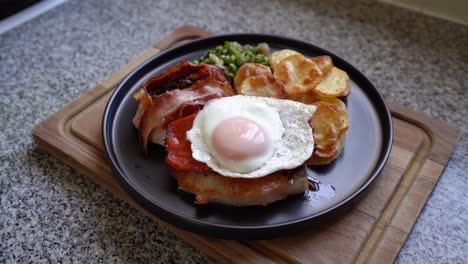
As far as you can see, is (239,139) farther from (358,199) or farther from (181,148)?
(358,199)

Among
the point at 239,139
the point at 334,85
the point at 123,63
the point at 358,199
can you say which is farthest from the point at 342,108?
the point at 123,63

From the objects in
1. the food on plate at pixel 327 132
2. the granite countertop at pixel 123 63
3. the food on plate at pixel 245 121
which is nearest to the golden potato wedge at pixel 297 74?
the food on plate at pixel 245 121

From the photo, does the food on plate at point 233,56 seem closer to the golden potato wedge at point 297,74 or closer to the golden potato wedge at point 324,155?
the golden potato wedge at point 297,74

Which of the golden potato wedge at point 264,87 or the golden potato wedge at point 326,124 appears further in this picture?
the golden potato wedge at point 264,87

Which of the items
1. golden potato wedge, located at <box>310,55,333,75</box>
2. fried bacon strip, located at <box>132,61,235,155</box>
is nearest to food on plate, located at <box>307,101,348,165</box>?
golden potato wedge, located at <box>310,55,333,75</box>


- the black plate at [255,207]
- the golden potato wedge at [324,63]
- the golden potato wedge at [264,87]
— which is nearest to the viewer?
the black plate at [255,207]

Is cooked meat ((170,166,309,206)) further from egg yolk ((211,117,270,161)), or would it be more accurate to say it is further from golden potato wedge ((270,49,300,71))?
golden potato wedge ((270,49,300,71))

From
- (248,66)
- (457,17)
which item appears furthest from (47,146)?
(457,17)
